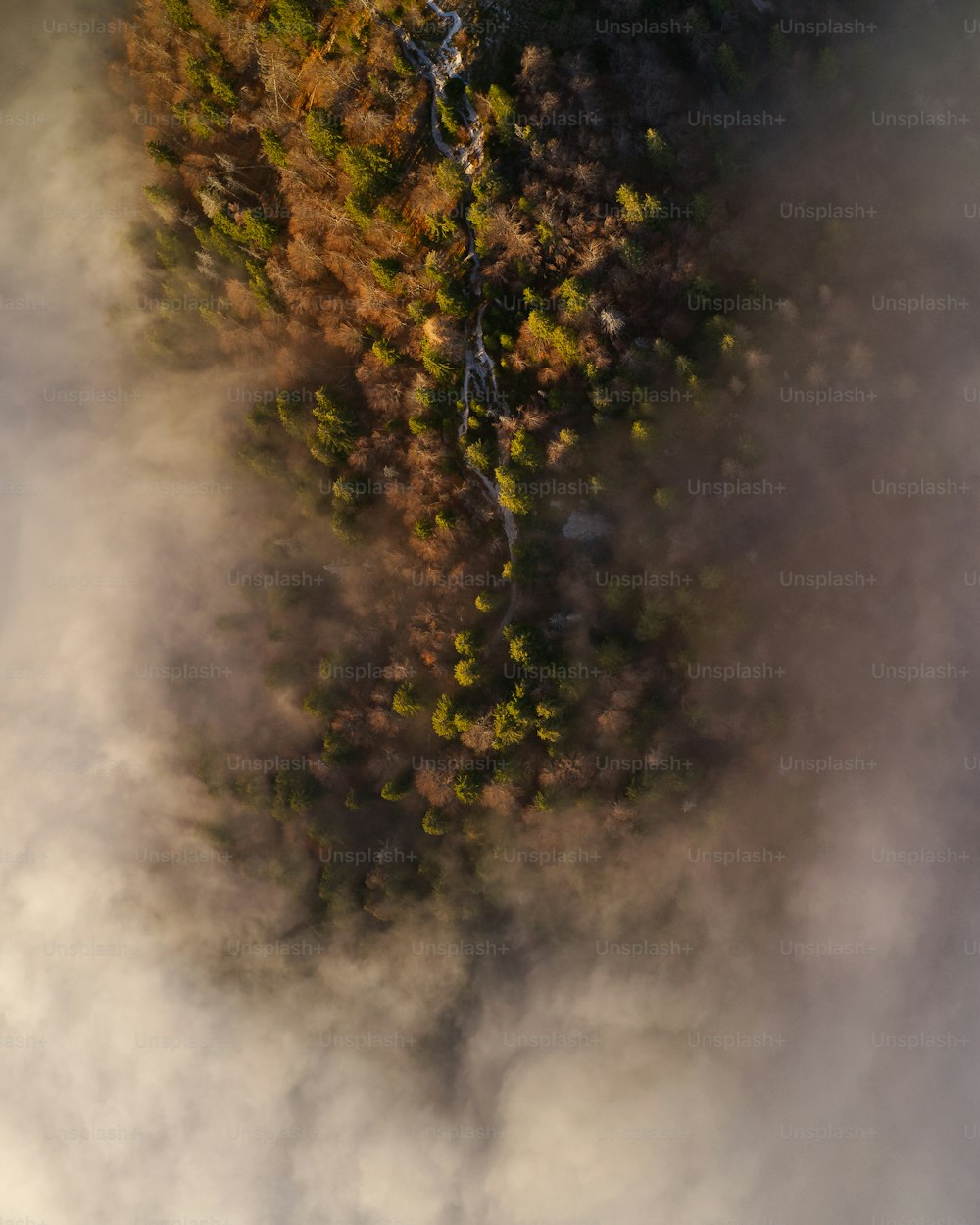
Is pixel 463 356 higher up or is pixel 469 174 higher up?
pixel 469 174

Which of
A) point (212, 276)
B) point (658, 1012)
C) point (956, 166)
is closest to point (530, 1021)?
point (658, 1012)

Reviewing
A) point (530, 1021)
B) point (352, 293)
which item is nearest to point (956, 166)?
point (352, 293)

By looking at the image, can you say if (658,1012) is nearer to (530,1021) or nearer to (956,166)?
(530,1021)

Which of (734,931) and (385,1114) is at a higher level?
(734,931)

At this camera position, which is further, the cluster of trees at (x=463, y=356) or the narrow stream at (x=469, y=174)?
the narrow stream at (x=469, y=174)

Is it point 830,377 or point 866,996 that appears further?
point 866,996

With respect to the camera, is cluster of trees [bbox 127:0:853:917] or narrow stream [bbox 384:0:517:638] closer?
cluster of trees [bbox 127:0:853:917]

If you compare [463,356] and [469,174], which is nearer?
[469,174]

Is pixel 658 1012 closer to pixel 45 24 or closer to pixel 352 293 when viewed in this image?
pixel 352 293

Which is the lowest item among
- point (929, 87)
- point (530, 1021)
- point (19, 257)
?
point (530, 1021)
